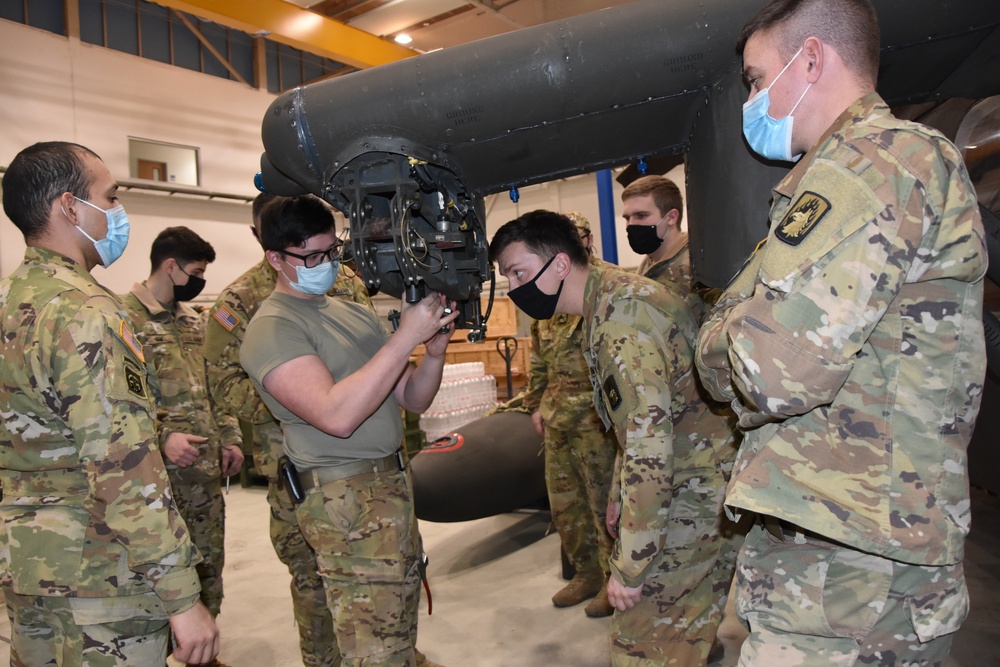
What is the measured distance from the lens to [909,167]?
3.47 ft

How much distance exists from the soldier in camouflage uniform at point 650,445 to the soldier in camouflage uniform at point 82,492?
3.37ft

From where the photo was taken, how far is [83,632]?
5.00 ft

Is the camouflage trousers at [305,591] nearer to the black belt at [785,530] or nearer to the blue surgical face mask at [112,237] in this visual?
the blue surgical face mask at [112,237]

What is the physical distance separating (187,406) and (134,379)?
193 centimetres

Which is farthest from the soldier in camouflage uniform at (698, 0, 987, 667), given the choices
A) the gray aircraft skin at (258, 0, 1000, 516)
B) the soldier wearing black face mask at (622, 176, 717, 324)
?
the soldier wearing black face mask at (622, 176, 717, 324)

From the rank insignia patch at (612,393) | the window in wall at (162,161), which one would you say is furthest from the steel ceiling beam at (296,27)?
the rank insignia patch at (612,393)

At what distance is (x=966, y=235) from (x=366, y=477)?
1505 millimetres

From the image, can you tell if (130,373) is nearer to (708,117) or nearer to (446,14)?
(708,117)

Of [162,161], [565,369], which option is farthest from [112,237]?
[162,161]

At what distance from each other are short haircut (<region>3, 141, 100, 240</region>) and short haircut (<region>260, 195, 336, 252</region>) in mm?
531

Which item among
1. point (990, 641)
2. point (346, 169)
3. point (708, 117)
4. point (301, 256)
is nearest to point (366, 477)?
point (301, 256)

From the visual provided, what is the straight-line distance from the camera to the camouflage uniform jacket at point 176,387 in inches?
127

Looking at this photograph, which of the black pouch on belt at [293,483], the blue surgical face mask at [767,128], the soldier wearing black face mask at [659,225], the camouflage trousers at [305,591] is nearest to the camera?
the blue surgical face mask at [767,128]

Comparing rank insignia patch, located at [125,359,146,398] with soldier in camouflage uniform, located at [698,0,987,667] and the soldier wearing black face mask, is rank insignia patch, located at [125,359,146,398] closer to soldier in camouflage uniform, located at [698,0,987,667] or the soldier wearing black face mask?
soldier in camouflage uniform, located at [698,0,987,667]
